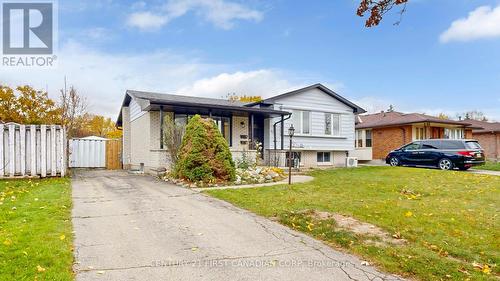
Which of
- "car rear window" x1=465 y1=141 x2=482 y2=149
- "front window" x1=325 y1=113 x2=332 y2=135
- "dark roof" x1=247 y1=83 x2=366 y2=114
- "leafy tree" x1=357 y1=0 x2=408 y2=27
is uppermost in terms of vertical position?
"dark roof" x1=247 y1=83 x2=366 y2=114

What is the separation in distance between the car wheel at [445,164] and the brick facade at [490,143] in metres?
20.7

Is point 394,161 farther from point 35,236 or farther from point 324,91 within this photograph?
point 35,236

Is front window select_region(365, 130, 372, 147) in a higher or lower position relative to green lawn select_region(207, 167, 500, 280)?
higher

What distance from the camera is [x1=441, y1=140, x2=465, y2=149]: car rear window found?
17922mm

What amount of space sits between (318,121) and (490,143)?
2538 centimetres


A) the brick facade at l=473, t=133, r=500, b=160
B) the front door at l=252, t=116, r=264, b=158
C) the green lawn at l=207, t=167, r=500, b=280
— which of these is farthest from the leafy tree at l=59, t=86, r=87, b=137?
the brick facade at l=473, t=133, r=500, b=160

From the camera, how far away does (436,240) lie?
5.32 m

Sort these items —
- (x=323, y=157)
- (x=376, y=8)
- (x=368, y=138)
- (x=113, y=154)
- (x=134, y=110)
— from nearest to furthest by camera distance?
(x=376, y=8), (x=134, y=110), (x=323, y=157), (x=113, y=154), (x=368, y=138)

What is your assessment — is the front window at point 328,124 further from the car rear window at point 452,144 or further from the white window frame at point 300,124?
the car rear window at point 452,144

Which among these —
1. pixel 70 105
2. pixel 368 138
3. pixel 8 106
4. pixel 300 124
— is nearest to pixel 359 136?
pixel 368 138

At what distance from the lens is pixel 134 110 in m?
19.8

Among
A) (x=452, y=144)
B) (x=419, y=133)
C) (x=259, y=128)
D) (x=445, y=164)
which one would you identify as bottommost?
(x=445, y=164)

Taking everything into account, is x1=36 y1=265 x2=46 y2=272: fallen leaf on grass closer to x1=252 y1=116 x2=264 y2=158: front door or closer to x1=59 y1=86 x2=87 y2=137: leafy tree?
x1=252 y1=116 x2=264 y2=158: front door

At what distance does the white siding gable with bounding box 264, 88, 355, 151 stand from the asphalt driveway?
12.0m
